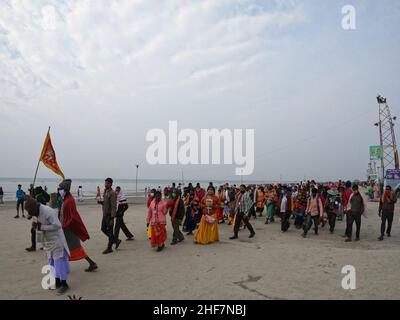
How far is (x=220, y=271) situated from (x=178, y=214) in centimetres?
322

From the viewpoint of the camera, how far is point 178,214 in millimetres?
9031

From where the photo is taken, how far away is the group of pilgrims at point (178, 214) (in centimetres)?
526

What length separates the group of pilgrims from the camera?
5258 mm

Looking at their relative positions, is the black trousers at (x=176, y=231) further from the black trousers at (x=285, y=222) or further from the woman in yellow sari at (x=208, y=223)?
the black trousers at (x=285, y=222)

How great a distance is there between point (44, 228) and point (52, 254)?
1.54ft

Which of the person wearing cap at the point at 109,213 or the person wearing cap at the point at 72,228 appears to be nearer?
the person wearing cap at the point at 72,228

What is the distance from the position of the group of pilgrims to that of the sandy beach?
0.43 m

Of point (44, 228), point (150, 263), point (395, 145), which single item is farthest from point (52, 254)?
point (395, 145)

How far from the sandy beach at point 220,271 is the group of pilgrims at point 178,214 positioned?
43cm

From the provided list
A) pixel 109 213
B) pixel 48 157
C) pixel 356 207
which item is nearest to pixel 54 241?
pixel 109 213

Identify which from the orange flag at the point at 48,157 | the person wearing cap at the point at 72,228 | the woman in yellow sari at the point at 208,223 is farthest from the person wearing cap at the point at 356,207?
the orange flag at the point at 48,157

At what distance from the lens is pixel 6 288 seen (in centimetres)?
527
